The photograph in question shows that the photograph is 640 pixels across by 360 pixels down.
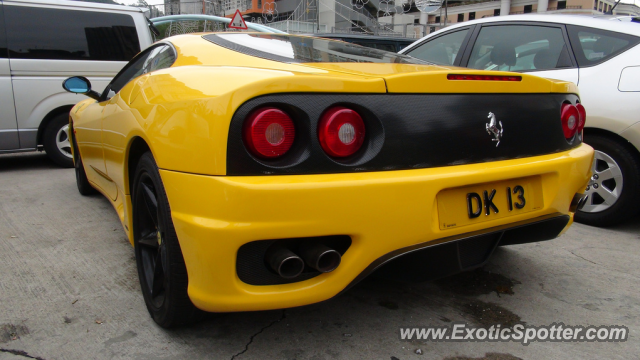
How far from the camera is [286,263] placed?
4.98ft

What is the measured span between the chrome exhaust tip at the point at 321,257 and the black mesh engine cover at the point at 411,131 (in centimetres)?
25

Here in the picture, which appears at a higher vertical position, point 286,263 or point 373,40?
point 373,40

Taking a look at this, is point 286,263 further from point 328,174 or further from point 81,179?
point 81,179

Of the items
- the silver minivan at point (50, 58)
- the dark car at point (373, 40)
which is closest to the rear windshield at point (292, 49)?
the silver minivan at point (50, 58)

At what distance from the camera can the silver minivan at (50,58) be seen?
5.41m

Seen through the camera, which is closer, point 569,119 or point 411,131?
point 411,131

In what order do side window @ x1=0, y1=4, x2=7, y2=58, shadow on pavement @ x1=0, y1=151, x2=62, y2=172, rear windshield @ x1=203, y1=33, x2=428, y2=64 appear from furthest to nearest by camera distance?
1. shadow on pavement @ x1=0, y1=151, x2=62, y2=172
2. side window @ x1=0, y1=4, x2=7, y2=58
3. rear windshield @ x1=203, y1=33, x2=428, y2=64

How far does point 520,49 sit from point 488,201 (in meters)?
2.50

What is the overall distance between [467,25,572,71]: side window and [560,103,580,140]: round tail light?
1.49m

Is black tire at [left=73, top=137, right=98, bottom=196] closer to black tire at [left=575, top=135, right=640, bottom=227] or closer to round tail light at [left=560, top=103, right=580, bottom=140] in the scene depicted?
round tail light at [left=560, top=103, right=580, bottom=140]

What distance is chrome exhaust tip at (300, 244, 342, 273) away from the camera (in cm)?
152

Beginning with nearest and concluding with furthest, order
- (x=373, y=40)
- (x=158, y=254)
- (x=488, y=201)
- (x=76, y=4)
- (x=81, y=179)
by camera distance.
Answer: (x=488, y=201), (x=158, y=254), (x=81, y=179), (x=76, y=4), (x=373, y=40)

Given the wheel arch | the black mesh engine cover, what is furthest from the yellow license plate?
the wheel arch

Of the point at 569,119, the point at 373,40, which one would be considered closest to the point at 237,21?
the point at 373,40
